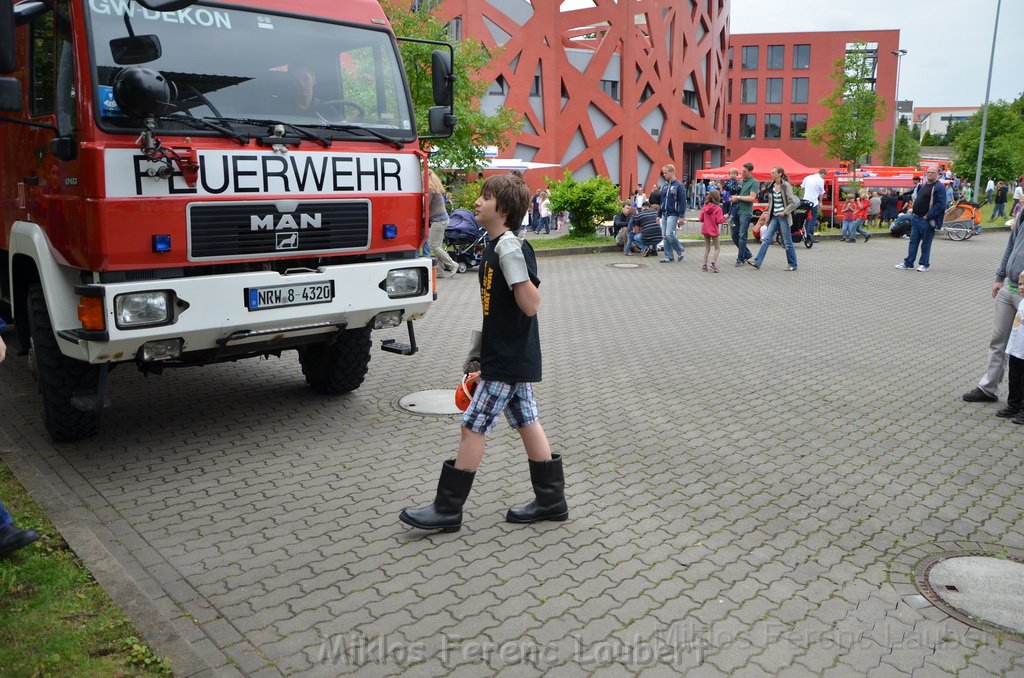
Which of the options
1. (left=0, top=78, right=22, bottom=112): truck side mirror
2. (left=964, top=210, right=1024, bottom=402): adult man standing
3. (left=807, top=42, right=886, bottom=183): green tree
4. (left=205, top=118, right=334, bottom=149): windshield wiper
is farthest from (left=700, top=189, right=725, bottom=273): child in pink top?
(left=807, top=42, right=886, bottom=183): green tree

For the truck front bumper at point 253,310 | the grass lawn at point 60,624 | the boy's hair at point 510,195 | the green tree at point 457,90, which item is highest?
the green tree at point 457,90

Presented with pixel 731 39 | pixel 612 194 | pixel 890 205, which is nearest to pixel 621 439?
pixel 612 194

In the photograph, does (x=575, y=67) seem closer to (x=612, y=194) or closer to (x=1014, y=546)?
(x=612, y=194)

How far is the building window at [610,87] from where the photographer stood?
5216 centimetres

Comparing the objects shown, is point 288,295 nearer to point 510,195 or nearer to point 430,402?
point 430,402

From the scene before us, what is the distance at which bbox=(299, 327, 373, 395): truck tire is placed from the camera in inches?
279

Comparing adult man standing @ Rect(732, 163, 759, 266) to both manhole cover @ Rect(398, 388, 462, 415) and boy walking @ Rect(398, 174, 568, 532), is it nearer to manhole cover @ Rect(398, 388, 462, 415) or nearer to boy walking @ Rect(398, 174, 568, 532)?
manhole cover @ Rect(398, 388, 462, 415)

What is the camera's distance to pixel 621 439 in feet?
20.5

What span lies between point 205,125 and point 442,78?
2.08 metres

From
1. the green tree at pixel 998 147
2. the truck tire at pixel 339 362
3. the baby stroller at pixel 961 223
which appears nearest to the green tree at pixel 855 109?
the green tree at pixel 998 147

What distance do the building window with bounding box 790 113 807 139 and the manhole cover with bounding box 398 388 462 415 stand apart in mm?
85092

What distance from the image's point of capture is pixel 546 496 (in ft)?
15.3

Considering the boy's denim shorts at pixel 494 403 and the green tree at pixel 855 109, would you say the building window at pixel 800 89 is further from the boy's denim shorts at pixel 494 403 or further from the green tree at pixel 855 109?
the boy's denim shorts at pixel 494 403

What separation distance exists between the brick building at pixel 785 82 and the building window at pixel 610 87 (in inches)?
1484
